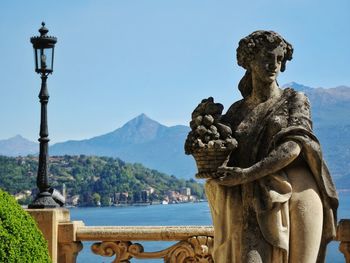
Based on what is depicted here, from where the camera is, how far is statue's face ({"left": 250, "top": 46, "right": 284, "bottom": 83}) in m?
8.20

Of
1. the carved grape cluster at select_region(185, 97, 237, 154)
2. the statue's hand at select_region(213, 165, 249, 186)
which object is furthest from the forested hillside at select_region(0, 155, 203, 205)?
the statue's hand at select_region(213, 165, 249, 186)

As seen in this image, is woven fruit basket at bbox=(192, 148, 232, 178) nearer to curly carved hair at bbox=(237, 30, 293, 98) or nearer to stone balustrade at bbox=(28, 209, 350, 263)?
curly carved hair at bbox=(237, 30, 293, 98)

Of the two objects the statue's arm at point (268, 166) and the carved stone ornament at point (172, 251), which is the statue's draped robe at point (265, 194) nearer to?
the statue's arm at point (268, 166)

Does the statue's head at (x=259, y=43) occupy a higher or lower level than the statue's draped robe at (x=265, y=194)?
higher

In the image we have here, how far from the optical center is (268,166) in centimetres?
788

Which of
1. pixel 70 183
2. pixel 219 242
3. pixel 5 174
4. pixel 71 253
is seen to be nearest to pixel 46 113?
pixel 71 253

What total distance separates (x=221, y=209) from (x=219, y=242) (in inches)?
10.4

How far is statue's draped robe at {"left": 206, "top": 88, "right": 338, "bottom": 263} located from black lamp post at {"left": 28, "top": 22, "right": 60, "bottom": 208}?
5717mm

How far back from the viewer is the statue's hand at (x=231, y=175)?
7.93 meters

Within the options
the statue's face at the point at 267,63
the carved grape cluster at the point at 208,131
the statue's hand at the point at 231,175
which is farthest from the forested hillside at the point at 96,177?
the statue's hand at the point at 231,175

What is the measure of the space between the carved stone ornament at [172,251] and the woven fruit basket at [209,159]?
372cm

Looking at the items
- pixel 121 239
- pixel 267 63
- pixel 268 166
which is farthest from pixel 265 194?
pixel 121 239

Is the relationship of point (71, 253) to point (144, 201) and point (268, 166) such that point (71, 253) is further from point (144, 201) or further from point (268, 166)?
point (144, 201)

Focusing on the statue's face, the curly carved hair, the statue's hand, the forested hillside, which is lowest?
the statue's hand
